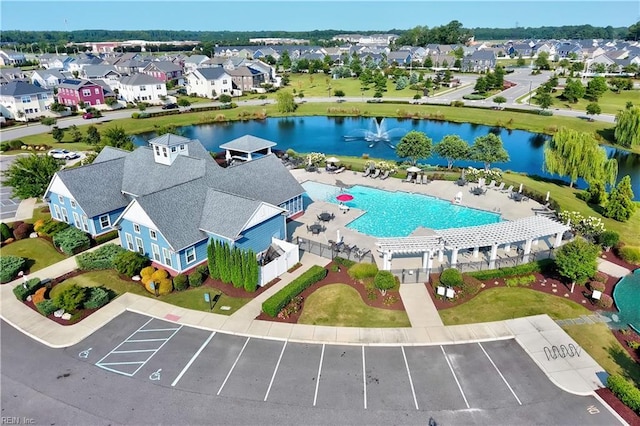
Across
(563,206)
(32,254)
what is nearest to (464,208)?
(563,206)

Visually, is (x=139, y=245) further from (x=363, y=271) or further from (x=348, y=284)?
(x=363, y=271)

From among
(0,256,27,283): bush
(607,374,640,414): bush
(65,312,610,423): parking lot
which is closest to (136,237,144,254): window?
(65,312,610,423): parking lot

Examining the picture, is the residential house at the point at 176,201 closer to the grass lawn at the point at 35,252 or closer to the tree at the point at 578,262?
the grass lawn at the point at 35,252

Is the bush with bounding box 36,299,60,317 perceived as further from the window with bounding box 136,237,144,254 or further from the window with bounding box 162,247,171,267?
the window with bounding box 162,247,171,267

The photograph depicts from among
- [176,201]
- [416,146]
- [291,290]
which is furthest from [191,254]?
[416,146]

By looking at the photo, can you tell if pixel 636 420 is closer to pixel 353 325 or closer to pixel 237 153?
pixel 353 325
